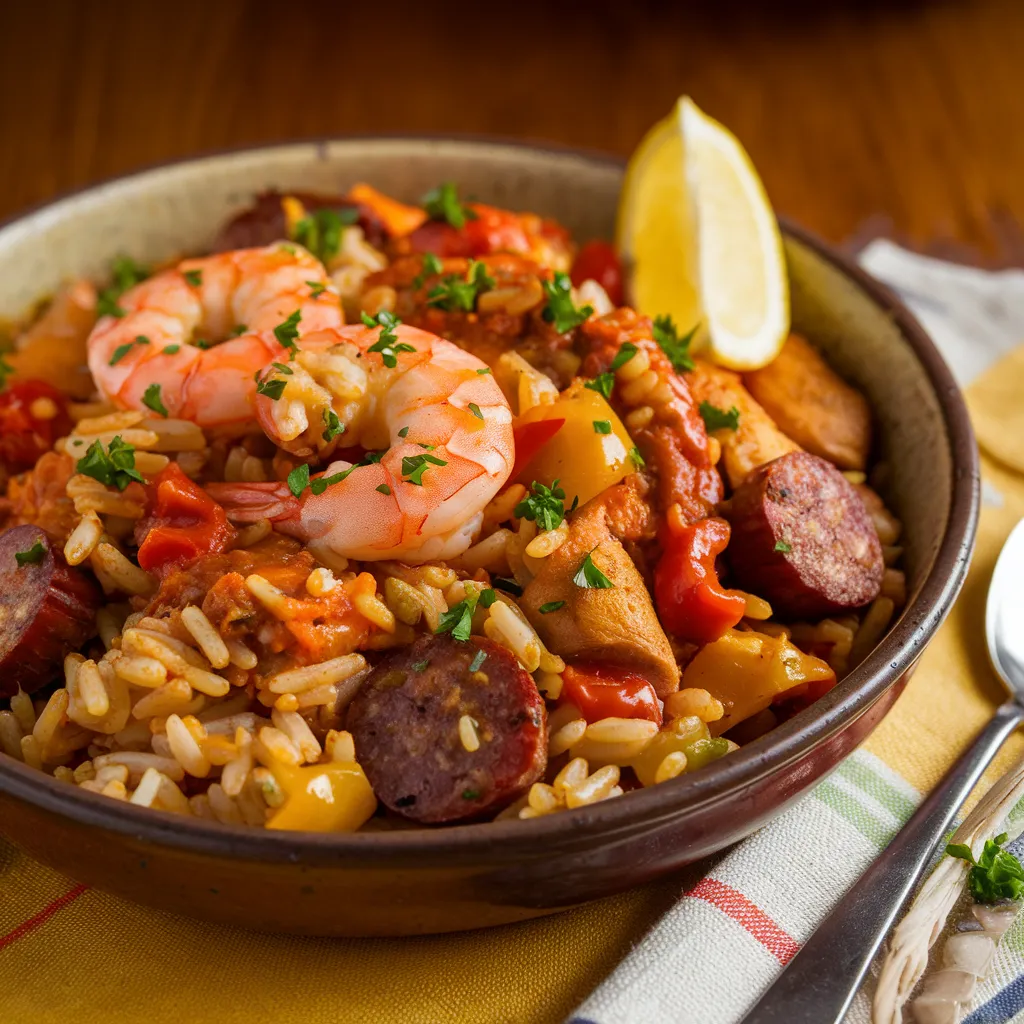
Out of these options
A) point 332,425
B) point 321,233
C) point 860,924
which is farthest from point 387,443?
point 860,924

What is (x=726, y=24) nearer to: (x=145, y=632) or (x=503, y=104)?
(x=503, y=104)

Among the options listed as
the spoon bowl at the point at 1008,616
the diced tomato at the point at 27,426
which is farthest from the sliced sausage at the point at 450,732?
the spoon bowl at the point at 1008,616

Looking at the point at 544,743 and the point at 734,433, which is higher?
the point at 734,433

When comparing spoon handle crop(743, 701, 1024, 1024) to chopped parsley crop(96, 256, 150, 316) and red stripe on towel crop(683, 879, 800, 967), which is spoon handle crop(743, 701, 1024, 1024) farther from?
chopped parsley crop(96, 256, 150, 316)

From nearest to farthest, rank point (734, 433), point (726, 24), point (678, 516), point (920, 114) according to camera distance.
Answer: point (678, 516)
point (734, 433)
point (920, 114)
point (726, 24)

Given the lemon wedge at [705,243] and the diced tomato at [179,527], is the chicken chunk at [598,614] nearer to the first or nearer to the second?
the diced tomato at [179,527]

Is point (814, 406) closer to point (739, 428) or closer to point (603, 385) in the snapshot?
point (739, 428)

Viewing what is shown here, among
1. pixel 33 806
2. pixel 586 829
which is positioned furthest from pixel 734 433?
pixel 33 806
